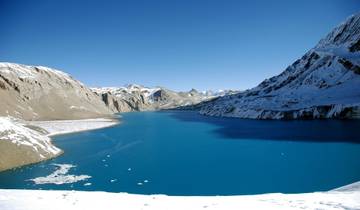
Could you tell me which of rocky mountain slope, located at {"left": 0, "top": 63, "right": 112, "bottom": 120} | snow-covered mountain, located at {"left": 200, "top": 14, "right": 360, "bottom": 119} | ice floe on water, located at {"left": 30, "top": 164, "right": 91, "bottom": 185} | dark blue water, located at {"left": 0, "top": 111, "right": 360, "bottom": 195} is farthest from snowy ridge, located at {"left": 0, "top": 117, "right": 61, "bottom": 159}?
snow-covered mountain, located at {"left": 200, "top": 14, "right": 360, "bottom": 119}

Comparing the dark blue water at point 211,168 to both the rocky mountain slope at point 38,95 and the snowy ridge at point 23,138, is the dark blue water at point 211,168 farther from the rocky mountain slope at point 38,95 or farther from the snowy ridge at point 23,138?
the rocky mountain slope at point 38,95

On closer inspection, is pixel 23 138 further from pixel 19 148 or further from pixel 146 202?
pixel 146 202

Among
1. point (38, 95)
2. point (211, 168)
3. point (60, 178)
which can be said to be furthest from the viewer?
point (38, 95)

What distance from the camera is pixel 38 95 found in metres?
153

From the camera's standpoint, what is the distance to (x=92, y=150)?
201 feet

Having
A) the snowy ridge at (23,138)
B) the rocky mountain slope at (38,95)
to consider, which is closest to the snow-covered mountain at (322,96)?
the rocky mountain slope at (38,95)

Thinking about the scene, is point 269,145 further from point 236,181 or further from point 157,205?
point 157,205

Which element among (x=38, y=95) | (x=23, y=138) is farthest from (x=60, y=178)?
(x=38, y=95)

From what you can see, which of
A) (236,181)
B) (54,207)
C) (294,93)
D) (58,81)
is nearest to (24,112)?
(58,81)

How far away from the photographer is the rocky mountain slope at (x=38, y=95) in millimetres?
130000

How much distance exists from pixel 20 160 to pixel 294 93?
6234 inches

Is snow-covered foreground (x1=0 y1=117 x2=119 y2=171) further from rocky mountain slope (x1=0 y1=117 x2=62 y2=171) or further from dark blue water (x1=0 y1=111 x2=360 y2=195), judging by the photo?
dark blue water (x1=0 y1=111 x2=360 y2=195)

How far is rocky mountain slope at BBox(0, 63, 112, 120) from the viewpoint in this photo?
130 metres

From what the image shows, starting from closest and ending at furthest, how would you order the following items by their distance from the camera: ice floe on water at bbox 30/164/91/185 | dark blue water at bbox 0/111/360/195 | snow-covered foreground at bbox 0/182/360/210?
snow-covered foreground at bbox 0/182/360/210 < dark blue water at bbox 0/111/360/195 < ice floe on water at bbox 30/164/91/185
